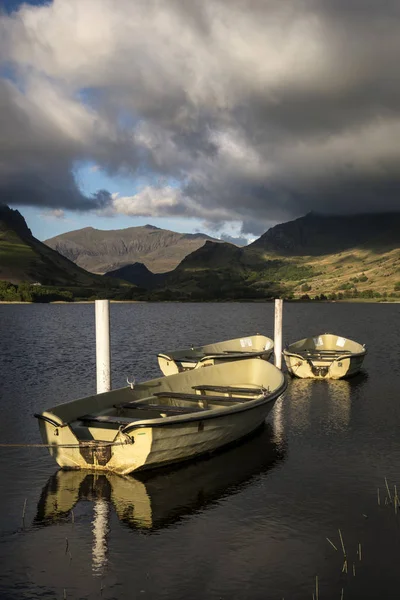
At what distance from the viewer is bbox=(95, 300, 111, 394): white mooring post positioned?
2108 cm

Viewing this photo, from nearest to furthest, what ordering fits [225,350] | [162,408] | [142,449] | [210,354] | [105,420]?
[142,449], [105,420], [162,408], [210,354], [225,350]

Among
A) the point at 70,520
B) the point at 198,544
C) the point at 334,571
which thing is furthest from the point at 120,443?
the point at 334,571

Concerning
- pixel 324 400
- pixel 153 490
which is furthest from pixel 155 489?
pixel 324 400

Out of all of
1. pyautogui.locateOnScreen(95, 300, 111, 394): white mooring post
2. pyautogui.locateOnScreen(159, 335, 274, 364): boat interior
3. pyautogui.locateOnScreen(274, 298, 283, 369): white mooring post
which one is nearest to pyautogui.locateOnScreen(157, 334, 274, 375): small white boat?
pyautogui.locateOnScreen(159, 335, 274, 364): boat interior

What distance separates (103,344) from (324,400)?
1417 centimetres

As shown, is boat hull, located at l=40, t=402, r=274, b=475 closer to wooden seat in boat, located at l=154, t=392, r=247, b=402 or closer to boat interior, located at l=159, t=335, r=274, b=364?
wooden seat in boat, located at l=154, t=392, r=247, b=402

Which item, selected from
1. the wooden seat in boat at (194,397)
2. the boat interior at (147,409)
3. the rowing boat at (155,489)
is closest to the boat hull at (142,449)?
the rowing boat at (155,489)

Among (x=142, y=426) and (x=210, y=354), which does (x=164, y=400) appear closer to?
(x=142, y=426)

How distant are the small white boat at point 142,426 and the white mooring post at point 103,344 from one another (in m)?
1.52

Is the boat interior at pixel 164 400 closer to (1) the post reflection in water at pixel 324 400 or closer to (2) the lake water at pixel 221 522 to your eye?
(2) the lake water at pixel 221 522

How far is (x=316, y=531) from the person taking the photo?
12.7 m

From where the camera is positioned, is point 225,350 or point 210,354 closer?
point 210,354

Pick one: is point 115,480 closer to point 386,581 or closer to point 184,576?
point 184,576

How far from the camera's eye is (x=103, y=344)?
2108cm
